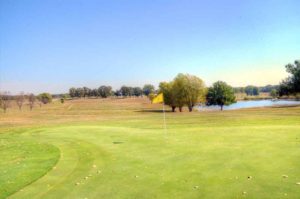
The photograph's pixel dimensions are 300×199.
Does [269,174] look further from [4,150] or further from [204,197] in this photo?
[4,150]

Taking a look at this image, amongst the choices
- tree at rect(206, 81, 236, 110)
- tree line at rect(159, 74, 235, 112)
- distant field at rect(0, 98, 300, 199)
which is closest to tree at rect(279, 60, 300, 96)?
tree at rect(206, 81, 236, 110)

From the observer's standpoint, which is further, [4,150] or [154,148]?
[4,150]

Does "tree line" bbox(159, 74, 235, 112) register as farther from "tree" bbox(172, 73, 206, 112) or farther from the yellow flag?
the yellow flag

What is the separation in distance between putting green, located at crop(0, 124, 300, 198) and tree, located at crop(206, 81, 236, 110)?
81.7 meters

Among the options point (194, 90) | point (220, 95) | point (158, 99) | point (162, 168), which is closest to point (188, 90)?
point (194, 90)

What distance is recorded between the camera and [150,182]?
9125 mm

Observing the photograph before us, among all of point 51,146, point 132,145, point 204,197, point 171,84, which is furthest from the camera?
point 171,84

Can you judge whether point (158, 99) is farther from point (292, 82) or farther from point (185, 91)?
point (292, 82)

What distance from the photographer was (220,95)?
96.9m

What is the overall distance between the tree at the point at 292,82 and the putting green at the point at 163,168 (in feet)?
266

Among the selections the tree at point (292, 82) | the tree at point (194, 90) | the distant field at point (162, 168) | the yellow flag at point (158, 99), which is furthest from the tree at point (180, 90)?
the distant field at point (162, 168)

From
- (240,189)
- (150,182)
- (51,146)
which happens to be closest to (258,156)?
(240,189)

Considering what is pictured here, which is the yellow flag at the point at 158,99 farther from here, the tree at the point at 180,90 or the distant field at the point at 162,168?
the tree at the point at 180,90

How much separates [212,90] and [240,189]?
91.5m
